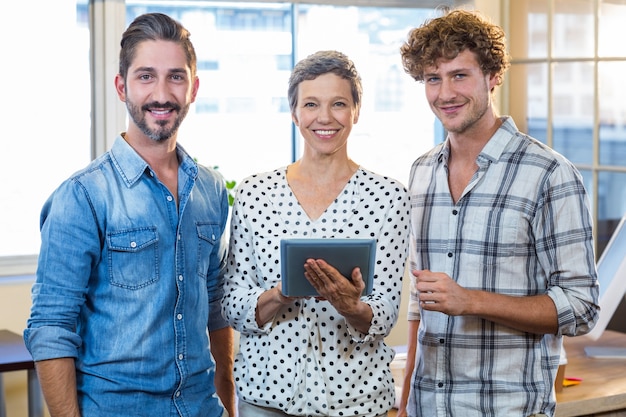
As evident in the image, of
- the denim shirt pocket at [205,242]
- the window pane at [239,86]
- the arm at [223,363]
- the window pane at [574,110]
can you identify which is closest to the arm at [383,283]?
the denim shirt pocket at [205,242]

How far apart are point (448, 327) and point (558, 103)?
263cm

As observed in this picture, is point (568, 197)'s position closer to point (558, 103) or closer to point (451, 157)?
point (451, 157)

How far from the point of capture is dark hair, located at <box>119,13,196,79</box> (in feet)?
6.13

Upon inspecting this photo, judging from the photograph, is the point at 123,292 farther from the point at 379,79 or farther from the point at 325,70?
the point at 379,79

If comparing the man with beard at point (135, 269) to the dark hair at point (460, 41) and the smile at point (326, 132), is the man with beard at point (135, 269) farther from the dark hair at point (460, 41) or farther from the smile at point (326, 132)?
the dark hair at point (460, 41)

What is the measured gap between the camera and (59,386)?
1.73 m

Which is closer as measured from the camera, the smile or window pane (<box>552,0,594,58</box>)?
the smile

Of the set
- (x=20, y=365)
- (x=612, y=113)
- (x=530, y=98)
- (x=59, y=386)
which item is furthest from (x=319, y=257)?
(x=530, y=98)

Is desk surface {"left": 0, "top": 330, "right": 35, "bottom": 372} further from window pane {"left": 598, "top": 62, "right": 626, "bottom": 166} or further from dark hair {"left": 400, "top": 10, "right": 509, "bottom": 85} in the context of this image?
window pane {"left": 598, "top": 62, "right": 626, "bottom": 166}

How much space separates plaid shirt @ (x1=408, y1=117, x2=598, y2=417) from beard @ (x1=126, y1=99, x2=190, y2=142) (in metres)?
0.65

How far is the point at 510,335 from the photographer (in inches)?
81.0

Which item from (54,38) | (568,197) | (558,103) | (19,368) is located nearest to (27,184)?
(54,38)

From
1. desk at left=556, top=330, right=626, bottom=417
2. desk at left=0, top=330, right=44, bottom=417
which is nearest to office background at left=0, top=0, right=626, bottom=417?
desk at left=0, top=330, right=44, bottom=417

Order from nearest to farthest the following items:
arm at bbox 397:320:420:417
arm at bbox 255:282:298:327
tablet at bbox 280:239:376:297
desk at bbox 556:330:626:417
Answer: tablet at bbox 280:239:376:297, arm at bbox 255:282:298:327, arm at bbox 397:320:420:417, desk at bbox 556:330:626:417
